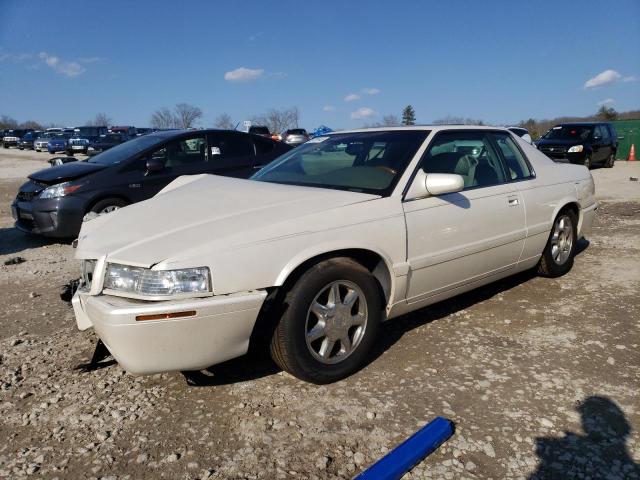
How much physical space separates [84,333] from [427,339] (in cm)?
246

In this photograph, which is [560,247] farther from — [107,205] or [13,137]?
[13,137]

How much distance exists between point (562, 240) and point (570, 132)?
47.7 feet

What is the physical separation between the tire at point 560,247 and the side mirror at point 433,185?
76.2 inches

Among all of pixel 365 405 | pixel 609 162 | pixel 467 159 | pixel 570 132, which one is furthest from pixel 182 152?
pixel 609 162

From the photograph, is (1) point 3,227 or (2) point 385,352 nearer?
(2) point 385,352

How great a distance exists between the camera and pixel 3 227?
805cm

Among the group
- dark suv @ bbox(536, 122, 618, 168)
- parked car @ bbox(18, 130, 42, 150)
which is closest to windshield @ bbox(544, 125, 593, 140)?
dark suv @ bbox(536, 122, 618, 168)

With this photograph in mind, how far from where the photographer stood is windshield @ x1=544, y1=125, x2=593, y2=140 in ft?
55.6

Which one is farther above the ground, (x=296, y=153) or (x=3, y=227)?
(x=296, y=153)

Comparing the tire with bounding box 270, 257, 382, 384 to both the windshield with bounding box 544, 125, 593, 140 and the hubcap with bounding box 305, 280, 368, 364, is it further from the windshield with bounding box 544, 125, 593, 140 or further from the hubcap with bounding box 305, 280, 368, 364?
the windshield with bounding box 544, 125, 593, 140

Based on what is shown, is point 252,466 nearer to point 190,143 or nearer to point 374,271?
point 374,271

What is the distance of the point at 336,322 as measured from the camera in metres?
2.88

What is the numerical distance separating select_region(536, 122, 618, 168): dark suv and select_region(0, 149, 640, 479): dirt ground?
13.9 m

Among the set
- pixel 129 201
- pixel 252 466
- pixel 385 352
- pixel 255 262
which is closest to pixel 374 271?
pixel 385 352
